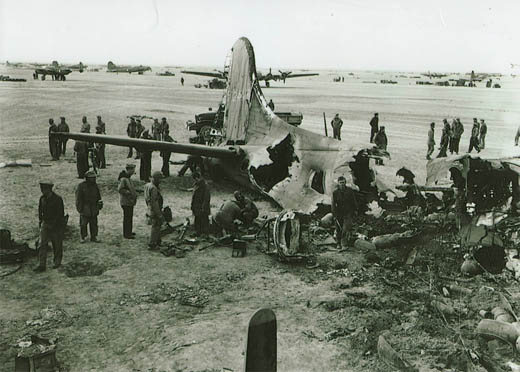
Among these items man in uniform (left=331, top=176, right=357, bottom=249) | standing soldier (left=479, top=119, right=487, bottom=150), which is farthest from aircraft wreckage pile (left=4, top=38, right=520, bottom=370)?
standing soldier (left=479, top=119, right=487, bottom=150)

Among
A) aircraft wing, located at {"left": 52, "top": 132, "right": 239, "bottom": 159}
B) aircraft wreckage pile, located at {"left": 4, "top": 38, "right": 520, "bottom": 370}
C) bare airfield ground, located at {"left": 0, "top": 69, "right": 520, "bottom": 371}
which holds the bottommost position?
bare airfield ground, located at {"left": 0, "top": 69, "right": 520, "bottom": 371}

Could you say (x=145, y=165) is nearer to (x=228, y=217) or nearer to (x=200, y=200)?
(x=200, y=200)

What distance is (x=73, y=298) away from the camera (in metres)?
8.42

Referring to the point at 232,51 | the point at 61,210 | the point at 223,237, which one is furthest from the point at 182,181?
the point at 61,210

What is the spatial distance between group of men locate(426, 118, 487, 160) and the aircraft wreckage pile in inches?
384

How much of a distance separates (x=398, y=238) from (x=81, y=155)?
441 inches

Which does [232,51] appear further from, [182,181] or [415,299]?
[415,299]

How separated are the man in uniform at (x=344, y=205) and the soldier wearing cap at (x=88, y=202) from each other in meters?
5.45

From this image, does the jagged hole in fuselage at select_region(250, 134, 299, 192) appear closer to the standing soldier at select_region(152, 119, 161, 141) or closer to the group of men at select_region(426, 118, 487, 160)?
the standing soldier at select_region(152, 119, 161, 141)

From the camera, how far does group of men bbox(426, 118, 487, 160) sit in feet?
75.5

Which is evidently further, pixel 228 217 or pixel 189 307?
Result: pixel 228 217

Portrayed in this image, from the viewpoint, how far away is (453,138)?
24.1 m

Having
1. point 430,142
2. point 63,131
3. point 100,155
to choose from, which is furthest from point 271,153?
point 430,142

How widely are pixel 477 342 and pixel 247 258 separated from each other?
503 cm
